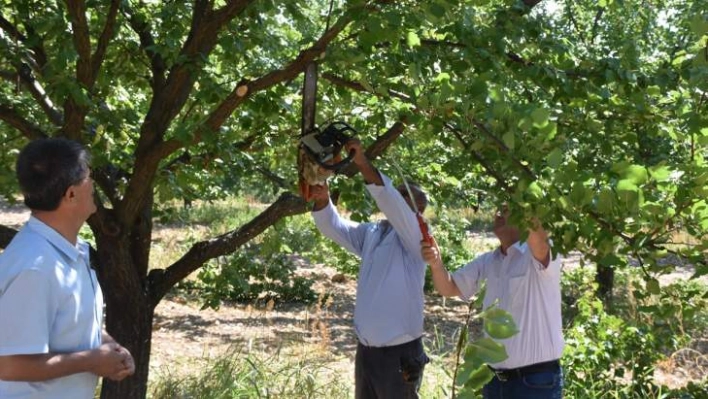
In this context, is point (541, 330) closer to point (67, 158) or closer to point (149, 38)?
point (67, 158)

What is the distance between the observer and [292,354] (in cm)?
642

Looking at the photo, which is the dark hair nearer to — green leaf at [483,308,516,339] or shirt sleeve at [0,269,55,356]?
shirt sleeve at [0,269,55,356]

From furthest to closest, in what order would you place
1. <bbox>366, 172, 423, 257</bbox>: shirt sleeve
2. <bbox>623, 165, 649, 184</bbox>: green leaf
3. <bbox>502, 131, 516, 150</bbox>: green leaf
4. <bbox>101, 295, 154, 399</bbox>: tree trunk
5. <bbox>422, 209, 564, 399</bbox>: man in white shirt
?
<bbox>101, 295, 154, 399</bbox>: tree trunk
<bbox>366, 172, 423, 257</bbox>: shirt sleeve
<bbox>422, 209, 564, 399</bbox>: man in white shirt
<bbox>502, 131, 516, 150</bbox>: green leaf
<bbox>623, 165, 649, 184</bbox>: green leaf

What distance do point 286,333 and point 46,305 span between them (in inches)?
244

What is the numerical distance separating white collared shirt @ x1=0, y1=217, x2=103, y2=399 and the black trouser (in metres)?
1.61

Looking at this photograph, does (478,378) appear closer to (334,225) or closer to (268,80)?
(268,80)

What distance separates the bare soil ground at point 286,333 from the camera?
677 centimetres

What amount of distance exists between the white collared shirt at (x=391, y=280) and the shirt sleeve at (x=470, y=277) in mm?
199

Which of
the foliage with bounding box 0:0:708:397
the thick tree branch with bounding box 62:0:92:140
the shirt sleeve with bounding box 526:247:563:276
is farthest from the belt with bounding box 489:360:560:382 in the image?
the thick tree branch with bounding box 62:0:92:140

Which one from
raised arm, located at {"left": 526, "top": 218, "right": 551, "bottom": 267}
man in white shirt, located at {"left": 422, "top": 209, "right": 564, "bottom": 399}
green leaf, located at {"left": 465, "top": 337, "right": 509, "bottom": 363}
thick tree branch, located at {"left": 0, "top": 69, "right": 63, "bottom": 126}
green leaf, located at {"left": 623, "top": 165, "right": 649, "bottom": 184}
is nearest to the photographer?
green leaf, located at {"left": 465, "top": 337, "right": 509, "bottom": 363}

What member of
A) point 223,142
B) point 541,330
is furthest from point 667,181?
point 223,142

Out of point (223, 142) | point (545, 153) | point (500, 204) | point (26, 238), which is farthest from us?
point (223, 142)

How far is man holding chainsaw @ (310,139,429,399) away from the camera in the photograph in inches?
146

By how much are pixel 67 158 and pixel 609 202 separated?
1538 millimetres
